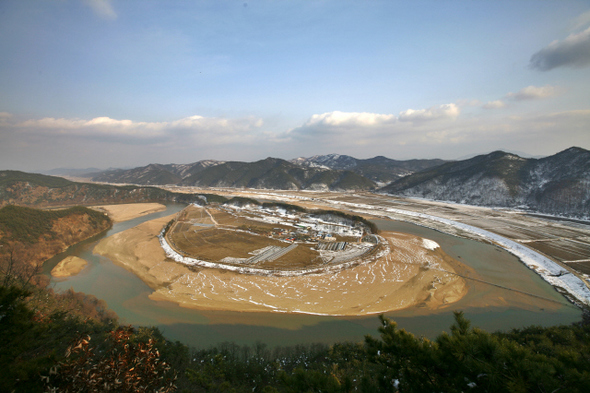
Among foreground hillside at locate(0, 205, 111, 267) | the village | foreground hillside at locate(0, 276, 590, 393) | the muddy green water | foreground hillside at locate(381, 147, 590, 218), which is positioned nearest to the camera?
foreground hillside at locate(0, 276, 590, 393)

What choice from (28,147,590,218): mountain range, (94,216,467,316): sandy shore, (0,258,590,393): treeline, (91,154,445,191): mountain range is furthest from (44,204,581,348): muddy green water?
(91,154,445,191): mountain range

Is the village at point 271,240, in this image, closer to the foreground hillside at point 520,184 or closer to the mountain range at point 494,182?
the foreground hillside at point 520,184

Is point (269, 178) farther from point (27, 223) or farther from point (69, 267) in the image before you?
point (69, 267)

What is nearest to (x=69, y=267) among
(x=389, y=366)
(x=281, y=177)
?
(x=389, y=366)

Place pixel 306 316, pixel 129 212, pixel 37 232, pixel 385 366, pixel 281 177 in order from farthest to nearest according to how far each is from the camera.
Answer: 1. pixel 281 177
2. pixel 129 212
3. pixel 37 232
4. pixel 306 316
5. pixel 385 366

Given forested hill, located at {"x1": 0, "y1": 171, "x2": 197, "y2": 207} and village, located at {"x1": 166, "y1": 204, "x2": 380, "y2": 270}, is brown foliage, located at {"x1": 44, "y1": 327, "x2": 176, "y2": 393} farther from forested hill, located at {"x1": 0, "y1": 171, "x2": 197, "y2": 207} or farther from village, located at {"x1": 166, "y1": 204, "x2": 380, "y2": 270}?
forested hill, located at {"x1": 0, "y1": 171, "x2": 197, "y2": 207}

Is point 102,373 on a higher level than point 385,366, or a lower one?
higher
